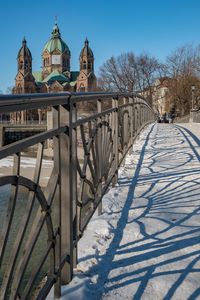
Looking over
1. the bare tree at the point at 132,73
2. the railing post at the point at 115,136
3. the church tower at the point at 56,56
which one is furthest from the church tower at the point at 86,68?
the railing post at the point at 115,136

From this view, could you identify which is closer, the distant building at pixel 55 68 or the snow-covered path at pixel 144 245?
the snow-covered path at pixel 144 245

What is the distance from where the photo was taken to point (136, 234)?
335cm

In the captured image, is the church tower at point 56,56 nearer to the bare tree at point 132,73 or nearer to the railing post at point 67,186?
the bare tree at point 132,73

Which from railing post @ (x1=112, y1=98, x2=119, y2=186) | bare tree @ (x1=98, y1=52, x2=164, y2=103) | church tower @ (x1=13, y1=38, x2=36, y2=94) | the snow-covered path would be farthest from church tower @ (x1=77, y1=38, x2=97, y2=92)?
the snow-covered path

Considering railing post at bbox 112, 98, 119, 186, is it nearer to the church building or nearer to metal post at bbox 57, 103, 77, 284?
metal post at bbox 57, 103, 77, 284

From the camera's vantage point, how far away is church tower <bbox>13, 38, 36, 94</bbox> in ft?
297

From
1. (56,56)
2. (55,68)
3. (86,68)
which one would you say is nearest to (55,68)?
(55,68)

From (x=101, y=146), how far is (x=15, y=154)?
→ 2418 millimetres

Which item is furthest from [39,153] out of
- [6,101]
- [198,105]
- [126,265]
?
[198,105]

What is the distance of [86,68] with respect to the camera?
324ft

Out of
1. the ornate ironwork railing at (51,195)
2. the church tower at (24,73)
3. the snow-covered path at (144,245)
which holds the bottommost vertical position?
the snow-covered path at (144,245)

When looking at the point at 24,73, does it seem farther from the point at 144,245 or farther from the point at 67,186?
the point at 67,186

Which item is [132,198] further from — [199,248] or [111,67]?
[111,67]

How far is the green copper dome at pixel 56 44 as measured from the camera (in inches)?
3922
